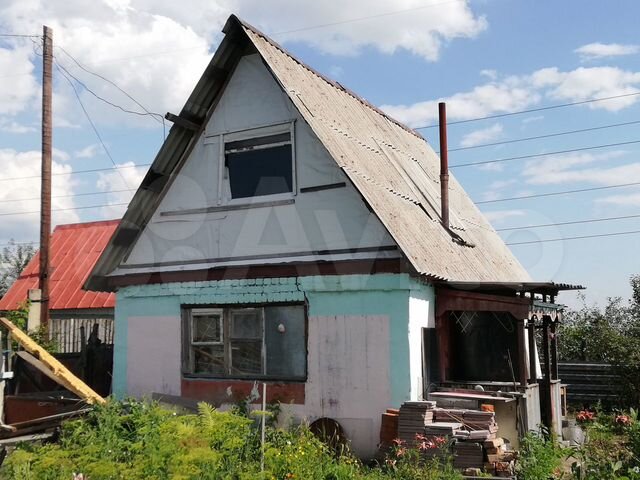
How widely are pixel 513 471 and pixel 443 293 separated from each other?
338 centimetres

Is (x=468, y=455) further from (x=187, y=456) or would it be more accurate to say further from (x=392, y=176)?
(x=392, y=176)

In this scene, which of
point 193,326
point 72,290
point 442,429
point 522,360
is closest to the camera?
point 442,429

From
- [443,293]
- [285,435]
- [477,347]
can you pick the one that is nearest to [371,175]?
[443,293]

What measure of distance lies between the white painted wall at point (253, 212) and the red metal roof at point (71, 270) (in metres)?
8.79

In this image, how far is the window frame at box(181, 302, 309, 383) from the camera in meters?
11.1

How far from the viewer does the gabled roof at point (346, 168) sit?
11.0m

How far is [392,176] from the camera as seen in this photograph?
13.2 meters

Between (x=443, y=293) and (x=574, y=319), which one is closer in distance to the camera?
(x=443, y=293)

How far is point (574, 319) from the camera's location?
24281mm

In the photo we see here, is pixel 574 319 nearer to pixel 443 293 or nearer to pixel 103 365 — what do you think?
pixel 443 293

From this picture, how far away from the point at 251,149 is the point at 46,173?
7066 millimetres

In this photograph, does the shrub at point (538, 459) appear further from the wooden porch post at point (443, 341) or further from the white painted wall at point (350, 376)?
the white painted wall at point (350, 376)

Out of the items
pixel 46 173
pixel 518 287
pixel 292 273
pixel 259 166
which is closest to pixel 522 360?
pixel 518 287

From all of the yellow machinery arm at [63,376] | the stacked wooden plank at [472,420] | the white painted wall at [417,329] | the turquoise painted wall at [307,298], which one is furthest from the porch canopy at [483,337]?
the yellow machinery arm at [63,376]
